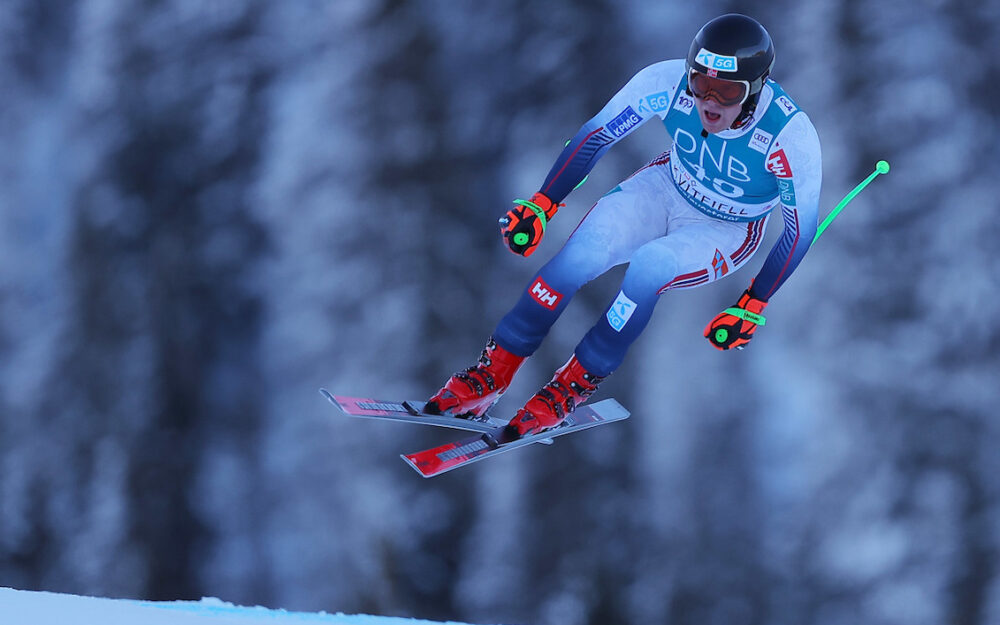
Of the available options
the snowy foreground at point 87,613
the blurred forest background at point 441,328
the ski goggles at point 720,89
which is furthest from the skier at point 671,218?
the blurred forest background at point 441,328

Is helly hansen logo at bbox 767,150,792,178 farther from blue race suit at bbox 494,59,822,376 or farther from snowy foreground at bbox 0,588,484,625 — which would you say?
snowy foreground at bbox 0,588,484,625

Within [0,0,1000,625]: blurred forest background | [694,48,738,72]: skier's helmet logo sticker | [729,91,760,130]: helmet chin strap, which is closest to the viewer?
[694,48,738,72]: skier's helmet logo sticker

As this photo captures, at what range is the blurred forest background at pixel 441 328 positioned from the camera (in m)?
5.28

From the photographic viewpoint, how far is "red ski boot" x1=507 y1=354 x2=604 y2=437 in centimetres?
394

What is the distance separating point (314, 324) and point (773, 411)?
2.61 metres

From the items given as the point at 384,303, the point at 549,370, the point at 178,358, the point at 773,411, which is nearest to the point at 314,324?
the point at 384,303

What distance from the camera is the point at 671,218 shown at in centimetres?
411

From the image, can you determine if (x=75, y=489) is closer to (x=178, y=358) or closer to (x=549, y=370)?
(x=178, y=358)

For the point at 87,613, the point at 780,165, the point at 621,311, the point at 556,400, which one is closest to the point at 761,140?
the point at 780,165

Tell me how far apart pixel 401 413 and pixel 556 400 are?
24.4 inches

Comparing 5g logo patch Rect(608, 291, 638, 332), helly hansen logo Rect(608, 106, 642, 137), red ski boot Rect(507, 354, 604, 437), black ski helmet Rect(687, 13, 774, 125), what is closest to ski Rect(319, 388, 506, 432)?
red ski boot Rect(507, 354, 604, 437)

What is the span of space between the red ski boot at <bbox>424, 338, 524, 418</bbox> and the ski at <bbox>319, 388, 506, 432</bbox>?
3cm

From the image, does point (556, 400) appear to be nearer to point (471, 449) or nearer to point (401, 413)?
point (471, 449)

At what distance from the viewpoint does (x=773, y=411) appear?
5.32m
